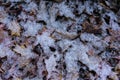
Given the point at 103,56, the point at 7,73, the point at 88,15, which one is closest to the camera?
the point at 7,73

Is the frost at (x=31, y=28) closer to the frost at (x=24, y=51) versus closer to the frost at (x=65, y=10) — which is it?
the frost at (x=24, y=51)

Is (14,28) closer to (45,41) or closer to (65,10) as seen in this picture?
(45,41)

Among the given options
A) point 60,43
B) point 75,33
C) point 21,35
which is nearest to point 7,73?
point 21,35

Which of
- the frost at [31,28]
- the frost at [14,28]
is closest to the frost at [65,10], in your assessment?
the frost at [31,28]

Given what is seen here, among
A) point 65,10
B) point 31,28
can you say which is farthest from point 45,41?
point 65,10

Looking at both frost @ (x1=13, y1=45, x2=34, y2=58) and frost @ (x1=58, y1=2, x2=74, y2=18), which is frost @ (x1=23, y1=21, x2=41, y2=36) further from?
frost @ (x1=58, y1=2, x2=74, y2=18)

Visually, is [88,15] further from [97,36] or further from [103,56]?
[103,56]

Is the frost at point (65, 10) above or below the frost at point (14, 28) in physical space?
above

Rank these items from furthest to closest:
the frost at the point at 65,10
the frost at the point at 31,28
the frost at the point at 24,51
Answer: the frost at the point at 65,10
the frost at the point at 31,28
the frost at the point at 24,51

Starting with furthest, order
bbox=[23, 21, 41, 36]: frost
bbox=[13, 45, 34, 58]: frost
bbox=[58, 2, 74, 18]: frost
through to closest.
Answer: bbox=[58, 2, 74, 18]: frost, bbox=[23, 21, 41, 36]: frost, bbox=[13, 45, 34, 58]: frost

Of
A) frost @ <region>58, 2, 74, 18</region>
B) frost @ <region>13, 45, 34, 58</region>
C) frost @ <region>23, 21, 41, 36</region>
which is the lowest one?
frost @ <region>13, 45, 34, 58</region>

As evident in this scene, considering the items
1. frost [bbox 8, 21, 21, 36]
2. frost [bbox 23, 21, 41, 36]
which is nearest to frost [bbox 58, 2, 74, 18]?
frost [bbox 23, 21, 41, 36]
